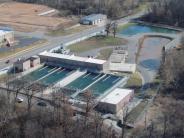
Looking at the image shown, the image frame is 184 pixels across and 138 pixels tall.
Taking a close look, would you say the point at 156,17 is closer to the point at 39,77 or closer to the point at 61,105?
the point at 39,77

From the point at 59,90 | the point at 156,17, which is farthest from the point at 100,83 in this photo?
the point at 156,17

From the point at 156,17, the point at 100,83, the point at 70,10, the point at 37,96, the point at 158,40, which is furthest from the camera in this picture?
the point at 70,10

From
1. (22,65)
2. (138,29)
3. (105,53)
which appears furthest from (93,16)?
(22,65)

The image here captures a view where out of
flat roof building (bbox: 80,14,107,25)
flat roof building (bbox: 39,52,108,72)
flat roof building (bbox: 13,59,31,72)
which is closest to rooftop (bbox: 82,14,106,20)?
flat roof building (bbox: 80,14,107,25)

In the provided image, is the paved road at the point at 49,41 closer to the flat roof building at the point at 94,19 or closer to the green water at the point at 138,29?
the flat roof building at the point at 94,19

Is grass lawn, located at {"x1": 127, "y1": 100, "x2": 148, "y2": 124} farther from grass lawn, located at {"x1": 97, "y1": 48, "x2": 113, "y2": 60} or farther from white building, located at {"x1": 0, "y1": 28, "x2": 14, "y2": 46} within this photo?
white building, located at {"x1": 0, "y1": 28, "x2": 14, "y2": 46}

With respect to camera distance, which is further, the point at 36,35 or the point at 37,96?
the point at 36,35

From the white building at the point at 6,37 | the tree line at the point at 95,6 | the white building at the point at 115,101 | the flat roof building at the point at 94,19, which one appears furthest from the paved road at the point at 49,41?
the white building at the point at 115,101
